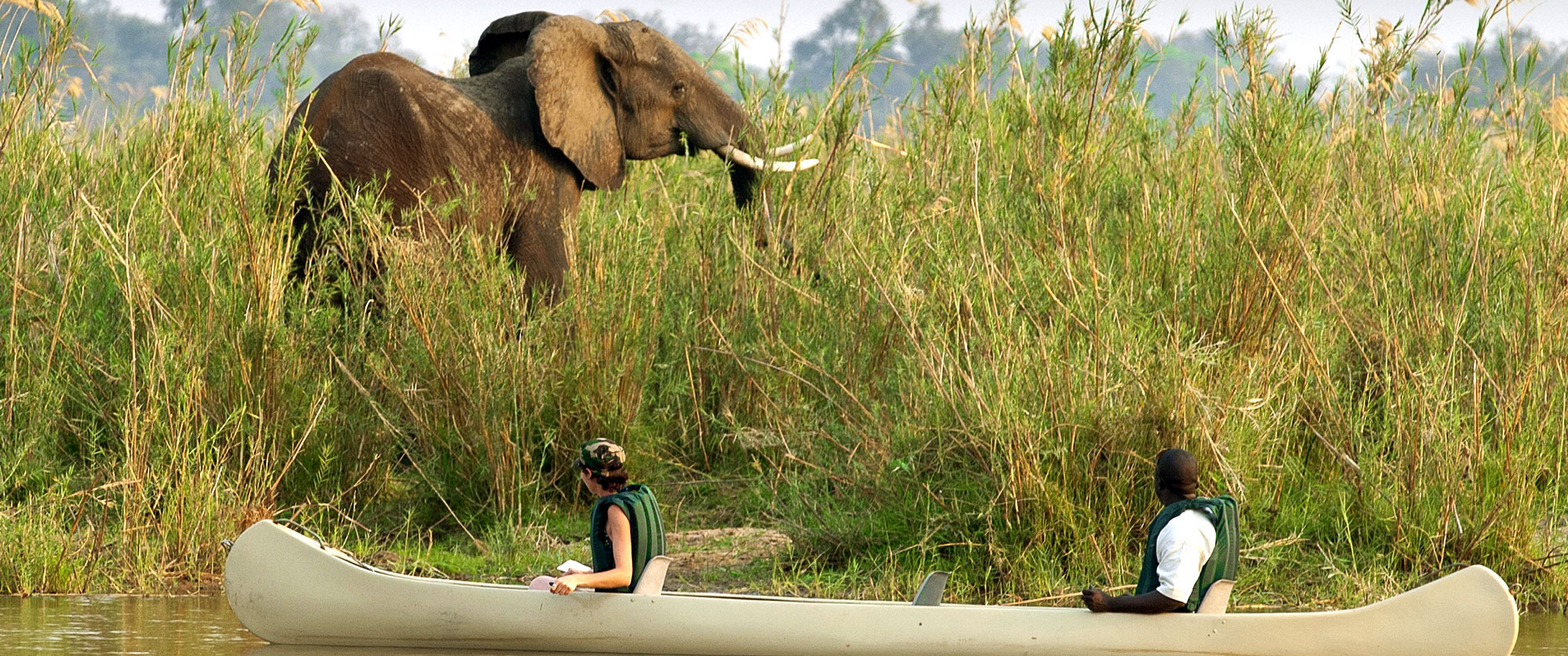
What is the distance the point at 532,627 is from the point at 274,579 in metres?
0.92

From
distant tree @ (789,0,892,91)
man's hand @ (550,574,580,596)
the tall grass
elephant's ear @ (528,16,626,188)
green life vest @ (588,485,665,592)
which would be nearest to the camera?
man's hand @ (550,574,580,596)

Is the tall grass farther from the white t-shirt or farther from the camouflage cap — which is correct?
the camouflage cap

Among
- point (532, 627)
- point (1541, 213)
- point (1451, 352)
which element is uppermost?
point (1541, 213)

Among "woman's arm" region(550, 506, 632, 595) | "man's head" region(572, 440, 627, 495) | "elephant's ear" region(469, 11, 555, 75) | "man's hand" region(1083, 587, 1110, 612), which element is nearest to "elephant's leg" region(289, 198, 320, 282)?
"elephant's ear" region(469, 11, 555, 75)

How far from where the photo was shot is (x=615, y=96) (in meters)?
10.5

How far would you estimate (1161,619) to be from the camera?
560 centimetres

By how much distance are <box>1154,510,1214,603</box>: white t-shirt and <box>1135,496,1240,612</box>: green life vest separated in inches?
0.6

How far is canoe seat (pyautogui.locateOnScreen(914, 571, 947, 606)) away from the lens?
5941 millimetres

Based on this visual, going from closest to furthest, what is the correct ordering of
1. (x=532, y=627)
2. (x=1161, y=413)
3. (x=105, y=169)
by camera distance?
(x=532, y=627)
(x=1161, y=413)
(x=105, y=169)

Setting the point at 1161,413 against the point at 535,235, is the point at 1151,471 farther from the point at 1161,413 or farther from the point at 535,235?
the point at 535,235

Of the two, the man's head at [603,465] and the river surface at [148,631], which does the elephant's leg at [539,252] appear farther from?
the man's head at [603,465]

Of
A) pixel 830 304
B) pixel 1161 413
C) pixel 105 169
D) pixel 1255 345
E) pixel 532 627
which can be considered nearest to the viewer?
pixel 532 627

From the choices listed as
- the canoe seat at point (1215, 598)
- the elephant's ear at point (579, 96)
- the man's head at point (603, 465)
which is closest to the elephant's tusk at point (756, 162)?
the elephant's ear at point (579, 96)

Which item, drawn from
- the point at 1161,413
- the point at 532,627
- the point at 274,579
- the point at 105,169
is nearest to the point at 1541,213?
the point at 1161,413
